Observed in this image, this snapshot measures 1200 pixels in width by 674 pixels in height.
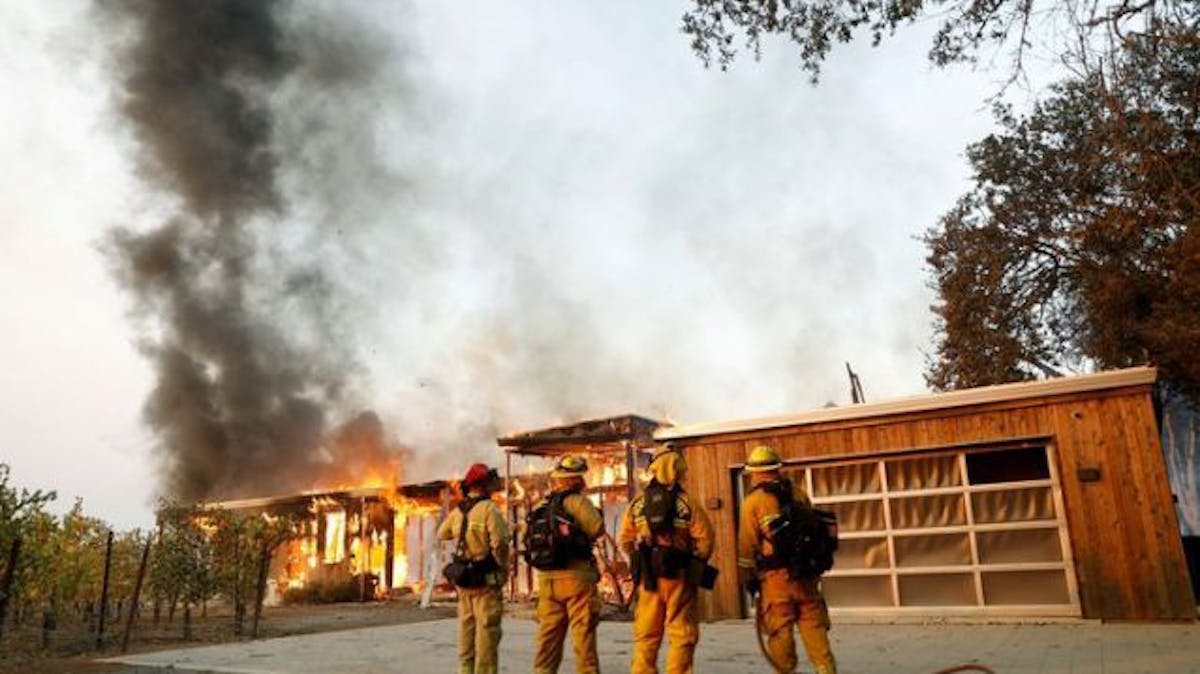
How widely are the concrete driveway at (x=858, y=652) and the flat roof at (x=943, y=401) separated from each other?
3041 millimetres

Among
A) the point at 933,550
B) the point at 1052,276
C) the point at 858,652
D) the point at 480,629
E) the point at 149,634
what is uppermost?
the point at 1052,276

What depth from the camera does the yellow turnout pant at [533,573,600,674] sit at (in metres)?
6.23

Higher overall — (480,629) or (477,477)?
(477,477)

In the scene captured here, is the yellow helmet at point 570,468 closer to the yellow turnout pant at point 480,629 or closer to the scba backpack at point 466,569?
the scba backpack at point 466,569

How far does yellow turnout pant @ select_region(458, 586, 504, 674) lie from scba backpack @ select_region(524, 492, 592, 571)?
73 centimetres

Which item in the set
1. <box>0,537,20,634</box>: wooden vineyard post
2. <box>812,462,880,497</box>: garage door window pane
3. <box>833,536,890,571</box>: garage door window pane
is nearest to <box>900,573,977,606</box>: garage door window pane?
<box>833,536,890,571</box>: garage door window pane

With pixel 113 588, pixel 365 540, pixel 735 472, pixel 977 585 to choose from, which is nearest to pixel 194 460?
pixel 365 540

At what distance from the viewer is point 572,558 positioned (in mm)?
6379

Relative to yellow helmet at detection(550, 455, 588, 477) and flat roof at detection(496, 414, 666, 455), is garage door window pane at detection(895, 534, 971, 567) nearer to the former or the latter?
yellow helmet at detection(550, 455, 588, 477)

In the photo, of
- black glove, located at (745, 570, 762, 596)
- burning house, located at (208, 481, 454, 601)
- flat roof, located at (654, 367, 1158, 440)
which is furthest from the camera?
burning house, located at (208, 481, 454, 601)

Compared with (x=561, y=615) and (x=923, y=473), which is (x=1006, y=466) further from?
(x=561, y=615)

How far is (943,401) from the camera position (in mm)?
11555

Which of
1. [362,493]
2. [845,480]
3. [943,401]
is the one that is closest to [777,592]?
[943,401]

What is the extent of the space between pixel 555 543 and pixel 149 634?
12.6 meters
